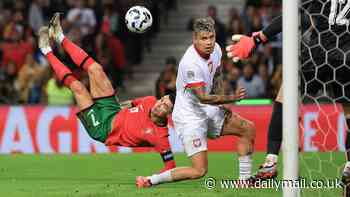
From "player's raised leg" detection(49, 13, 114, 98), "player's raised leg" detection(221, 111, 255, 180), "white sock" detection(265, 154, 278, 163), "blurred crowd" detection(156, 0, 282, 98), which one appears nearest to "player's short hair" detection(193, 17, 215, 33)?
"player's raised leg" detection(221, 111, 255, 180)

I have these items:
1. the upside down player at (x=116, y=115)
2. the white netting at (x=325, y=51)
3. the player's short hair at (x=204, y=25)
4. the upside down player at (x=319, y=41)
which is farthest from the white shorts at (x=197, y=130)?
the upside down player at (x=319, y=41)

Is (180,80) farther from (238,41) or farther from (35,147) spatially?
(35,147)

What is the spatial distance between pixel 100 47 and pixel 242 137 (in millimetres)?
9166

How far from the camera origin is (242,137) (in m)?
9.75

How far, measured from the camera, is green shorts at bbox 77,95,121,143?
408 inches

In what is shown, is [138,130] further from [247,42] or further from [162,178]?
[247,42]

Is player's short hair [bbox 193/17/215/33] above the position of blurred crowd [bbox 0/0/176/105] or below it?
above

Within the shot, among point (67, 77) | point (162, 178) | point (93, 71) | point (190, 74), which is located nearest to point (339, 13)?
point (190, 74)

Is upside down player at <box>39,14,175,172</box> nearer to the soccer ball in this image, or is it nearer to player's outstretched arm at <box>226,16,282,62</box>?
the soccer ball

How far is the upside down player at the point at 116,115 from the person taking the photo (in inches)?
392

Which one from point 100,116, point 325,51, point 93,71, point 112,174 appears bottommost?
point 112,174

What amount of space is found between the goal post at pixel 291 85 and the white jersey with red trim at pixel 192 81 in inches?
72.9

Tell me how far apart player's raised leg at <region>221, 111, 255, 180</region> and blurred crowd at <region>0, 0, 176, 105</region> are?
7941 millimetres

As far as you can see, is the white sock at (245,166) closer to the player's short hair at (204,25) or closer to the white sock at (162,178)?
the white sock at (162,178)
